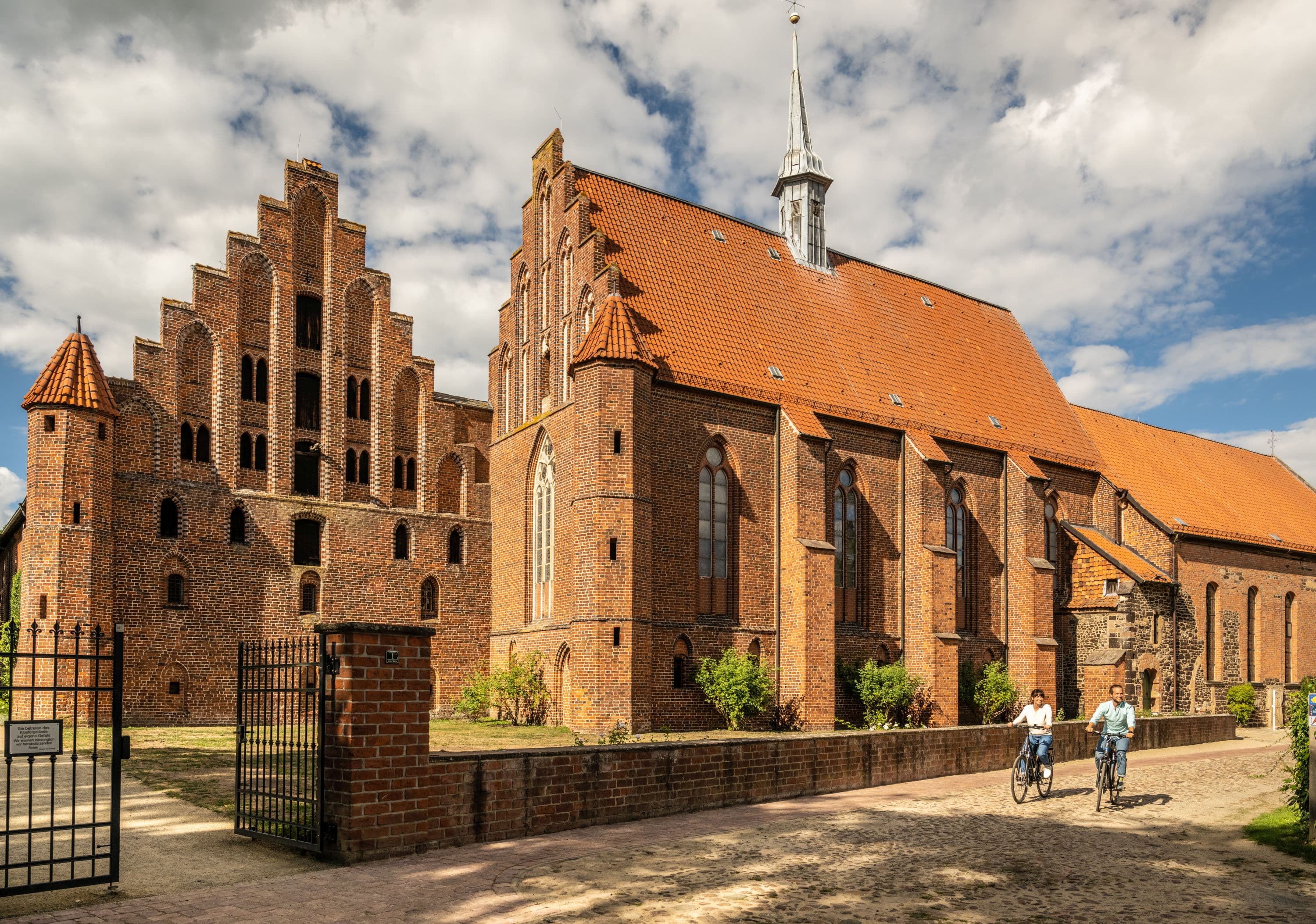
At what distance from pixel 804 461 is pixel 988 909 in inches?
774

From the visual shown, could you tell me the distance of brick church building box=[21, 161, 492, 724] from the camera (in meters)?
24.6

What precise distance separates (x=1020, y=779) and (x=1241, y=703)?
26989 millimetres

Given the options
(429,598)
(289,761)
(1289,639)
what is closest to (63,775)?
(289,761)

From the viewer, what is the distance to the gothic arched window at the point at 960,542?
3281 centimetres

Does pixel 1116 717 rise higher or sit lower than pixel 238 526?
lower

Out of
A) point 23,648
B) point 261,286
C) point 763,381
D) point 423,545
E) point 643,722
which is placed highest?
point 261,286

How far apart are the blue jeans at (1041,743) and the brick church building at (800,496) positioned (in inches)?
406

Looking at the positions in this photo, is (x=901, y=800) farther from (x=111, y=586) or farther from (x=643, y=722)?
(x=111, y=586)

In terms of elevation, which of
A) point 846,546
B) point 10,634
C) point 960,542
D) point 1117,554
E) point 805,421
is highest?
point 805,421

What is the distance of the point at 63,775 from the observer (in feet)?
54.2

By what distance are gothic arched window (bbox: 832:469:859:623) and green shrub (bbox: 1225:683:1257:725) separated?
16323 mm

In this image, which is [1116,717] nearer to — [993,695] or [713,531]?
[713,531]

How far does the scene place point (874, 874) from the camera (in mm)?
9688

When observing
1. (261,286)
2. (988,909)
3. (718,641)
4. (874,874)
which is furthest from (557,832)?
(261,286)
